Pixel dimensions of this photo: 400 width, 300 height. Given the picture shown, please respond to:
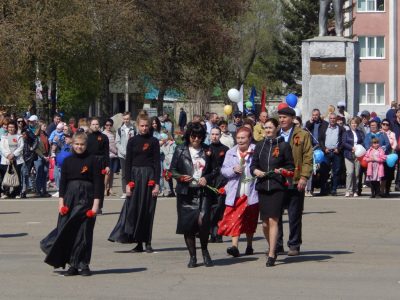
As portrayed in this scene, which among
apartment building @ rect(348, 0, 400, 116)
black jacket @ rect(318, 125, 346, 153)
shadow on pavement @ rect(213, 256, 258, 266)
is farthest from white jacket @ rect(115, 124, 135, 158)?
apartment building @ rect(348, 0, 400, 116)

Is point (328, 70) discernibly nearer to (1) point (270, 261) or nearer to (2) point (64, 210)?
(1) point (270, 261)

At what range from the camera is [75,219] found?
43.1 feet

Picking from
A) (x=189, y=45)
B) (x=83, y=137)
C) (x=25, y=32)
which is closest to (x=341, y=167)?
(x=83, y=137)

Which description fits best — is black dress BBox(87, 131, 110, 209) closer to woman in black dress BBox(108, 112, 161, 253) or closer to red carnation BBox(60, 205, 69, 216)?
woman in black dress BBox(108, 112, 161, 253)

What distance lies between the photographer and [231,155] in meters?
15.0

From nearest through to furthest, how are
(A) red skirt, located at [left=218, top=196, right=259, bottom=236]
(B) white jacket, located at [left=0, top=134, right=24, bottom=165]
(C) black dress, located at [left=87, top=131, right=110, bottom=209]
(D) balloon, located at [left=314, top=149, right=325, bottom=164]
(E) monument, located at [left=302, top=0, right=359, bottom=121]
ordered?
(A) red skirt, located at [left=218, top=196, right=259, bottom=236]
(C) black dress, located at [left=87, top=131, right=110, bottom=209]
(D) balloon, located at [left=314, top=149, right=325, bottom=164]
(B) white jacket, located at [left=0, top=134, right=24, bottom=165]
(E) monument, located at [left=302, top=0, right=359, bottom=121]

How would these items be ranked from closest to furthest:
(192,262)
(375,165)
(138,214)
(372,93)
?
1. (192,262)
2. (138,214)
3. (375,165)
4. (372,93)

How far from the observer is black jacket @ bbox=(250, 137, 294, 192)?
1389cm

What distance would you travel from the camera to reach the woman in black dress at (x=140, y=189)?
15492 millimetres

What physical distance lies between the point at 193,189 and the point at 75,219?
1.69 meters

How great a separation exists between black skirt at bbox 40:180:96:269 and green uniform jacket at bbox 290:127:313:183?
2.80 meters

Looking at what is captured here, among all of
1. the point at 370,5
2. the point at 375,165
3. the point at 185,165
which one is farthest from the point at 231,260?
the point at 370,5

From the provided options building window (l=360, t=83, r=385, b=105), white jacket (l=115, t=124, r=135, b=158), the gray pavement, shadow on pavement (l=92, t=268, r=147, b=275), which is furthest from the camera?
building window (l=360, t=83, r=385, b=105)

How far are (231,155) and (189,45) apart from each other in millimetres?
40116
